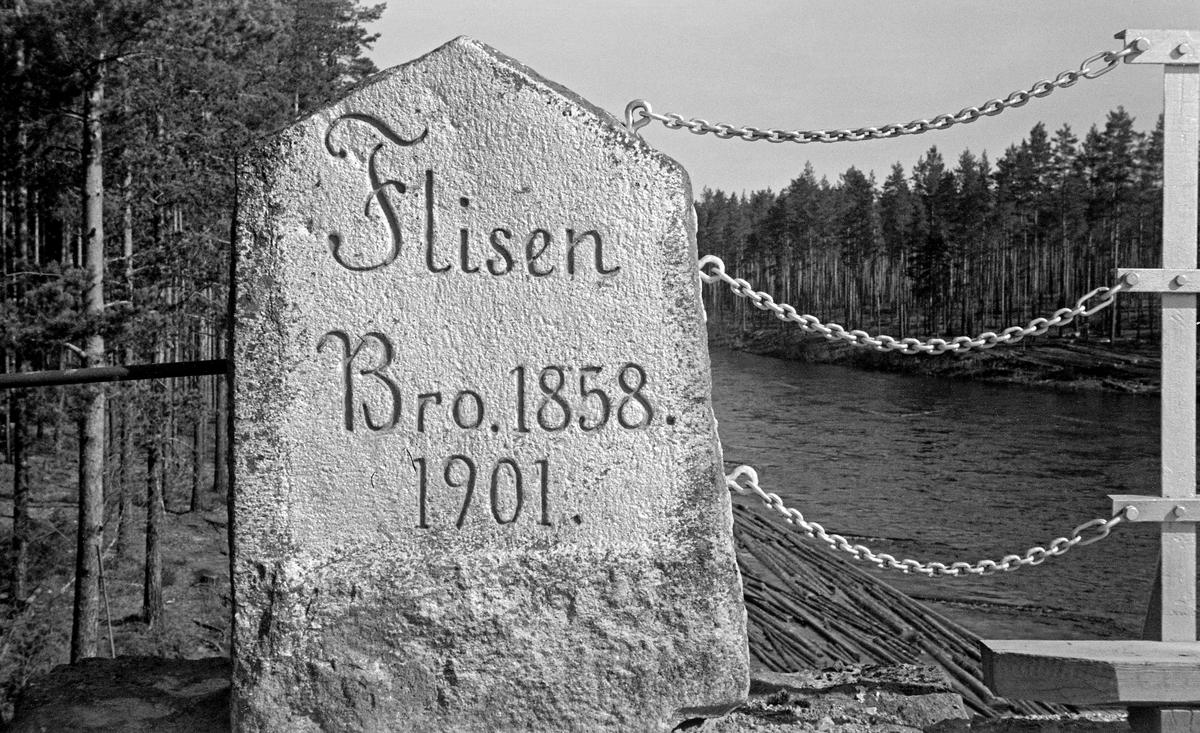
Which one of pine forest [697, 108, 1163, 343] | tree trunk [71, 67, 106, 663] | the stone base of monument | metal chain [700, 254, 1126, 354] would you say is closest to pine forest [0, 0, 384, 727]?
tree trunk [71, 67, 106, 663]

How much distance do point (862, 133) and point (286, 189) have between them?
6.17 ft

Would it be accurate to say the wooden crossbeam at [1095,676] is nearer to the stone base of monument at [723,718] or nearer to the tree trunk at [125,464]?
the stone base of monument at [723,718]

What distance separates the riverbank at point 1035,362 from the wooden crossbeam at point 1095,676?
28.9 meters

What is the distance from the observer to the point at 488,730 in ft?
8.82

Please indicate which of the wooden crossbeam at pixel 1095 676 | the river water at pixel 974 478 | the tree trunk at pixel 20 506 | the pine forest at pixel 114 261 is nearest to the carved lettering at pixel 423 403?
the wooden crossbeam at pixel 1095 676

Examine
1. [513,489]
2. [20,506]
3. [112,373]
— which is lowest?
[20,506]

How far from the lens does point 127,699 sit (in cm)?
296

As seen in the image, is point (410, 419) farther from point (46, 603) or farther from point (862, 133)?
point (46, 603)

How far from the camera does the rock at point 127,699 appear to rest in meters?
2.81

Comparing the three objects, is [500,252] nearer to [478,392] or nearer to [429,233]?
[429,233]

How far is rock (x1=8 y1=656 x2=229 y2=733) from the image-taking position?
281 centimetres

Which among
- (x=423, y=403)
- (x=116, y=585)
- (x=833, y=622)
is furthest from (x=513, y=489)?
(x=116, y=585)

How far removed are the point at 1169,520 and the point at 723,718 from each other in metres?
1.56

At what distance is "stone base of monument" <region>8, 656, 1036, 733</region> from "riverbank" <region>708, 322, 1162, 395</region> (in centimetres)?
2877
